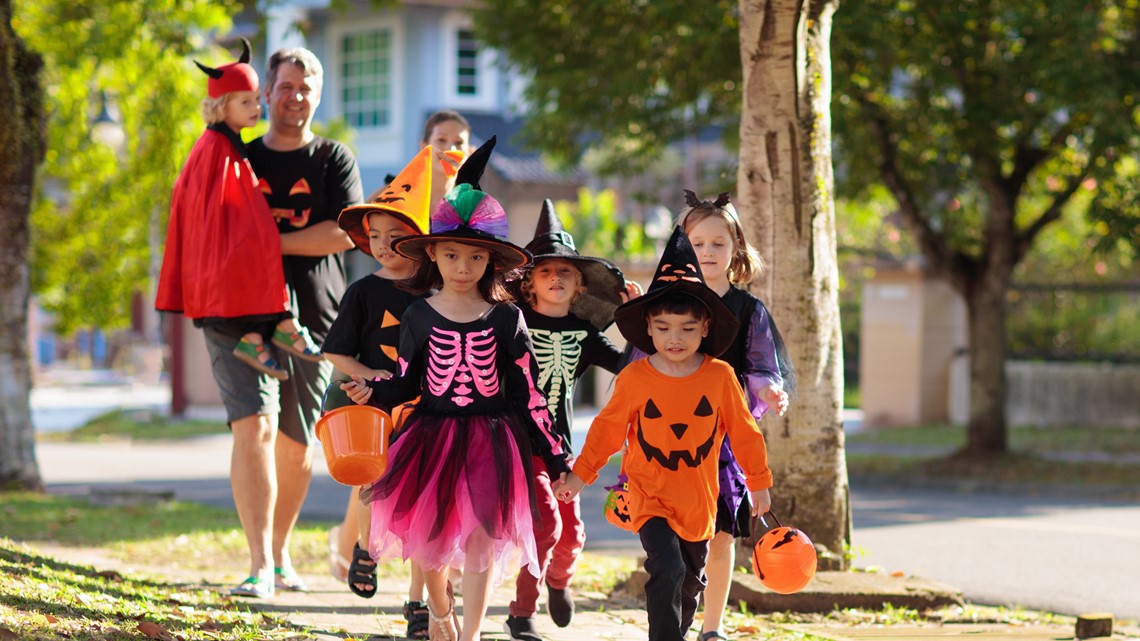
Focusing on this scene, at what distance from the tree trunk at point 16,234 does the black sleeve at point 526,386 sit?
6892 millimetres

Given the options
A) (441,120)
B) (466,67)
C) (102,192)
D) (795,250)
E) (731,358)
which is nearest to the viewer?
(731,358)

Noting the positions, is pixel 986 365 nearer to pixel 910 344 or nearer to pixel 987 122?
pixel 987 122

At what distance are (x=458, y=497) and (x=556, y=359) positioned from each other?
36.8 inches

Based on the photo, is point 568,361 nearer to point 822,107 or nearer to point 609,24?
point 822,107

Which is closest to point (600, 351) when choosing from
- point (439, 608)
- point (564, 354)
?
point (564, 354)

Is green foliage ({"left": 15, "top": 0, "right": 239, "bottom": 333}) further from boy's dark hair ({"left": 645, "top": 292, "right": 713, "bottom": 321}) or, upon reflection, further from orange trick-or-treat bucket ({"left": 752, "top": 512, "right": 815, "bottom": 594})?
orange trick-or-treat bucket ({"left": 752, "top": 512, "right": 815, "bottom": 594})

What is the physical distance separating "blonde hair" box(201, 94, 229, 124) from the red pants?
96.5 inches

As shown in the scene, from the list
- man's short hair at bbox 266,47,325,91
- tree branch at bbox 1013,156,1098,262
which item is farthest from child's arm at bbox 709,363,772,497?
tree branch at bbox 1013,156,1098,262

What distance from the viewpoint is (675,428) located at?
16.4ft

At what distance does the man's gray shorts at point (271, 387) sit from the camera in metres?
6.45

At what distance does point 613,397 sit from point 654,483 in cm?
33

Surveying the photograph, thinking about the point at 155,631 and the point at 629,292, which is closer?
the point at 155,631

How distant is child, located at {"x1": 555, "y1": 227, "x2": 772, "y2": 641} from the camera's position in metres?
5.00

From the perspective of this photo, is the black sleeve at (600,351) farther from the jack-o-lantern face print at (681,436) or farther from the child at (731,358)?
the jack-o-lantern face print at (681,436)
